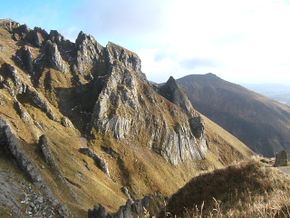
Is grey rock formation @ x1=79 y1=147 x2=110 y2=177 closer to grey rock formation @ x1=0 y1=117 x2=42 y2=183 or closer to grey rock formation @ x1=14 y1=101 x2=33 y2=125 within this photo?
grey rock formation @ x1=14 y1=101 x2=33 y2=125

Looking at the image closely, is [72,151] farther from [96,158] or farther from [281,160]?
[281,160]

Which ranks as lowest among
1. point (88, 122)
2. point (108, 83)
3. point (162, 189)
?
point (162, 189)

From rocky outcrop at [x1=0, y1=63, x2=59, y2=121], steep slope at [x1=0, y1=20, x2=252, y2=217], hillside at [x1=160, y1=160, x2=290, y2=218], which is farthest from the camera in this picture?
rocky outcrop at [x1=0, y1=63, x2=59, y2=121]

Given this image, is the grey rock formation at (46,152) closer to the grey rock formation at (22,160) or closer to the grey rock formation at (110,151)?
the grey rock formation at (22,160)

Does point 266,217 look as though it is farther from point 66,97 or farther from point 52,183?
point 66,97

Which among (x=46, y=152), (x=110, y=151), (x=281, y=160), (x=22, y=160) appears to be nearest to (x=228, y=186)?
(x=281, y=160)

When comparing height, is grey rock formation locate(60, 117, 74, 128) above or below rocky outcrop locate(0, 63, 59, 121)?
below

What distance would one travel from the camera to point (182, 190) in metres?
17.9

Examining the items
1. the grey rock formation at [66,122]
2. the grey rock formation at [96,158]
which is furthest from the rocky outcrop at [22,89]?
the grey rock formation at [96,158]

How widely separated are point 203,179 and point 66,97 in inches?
7274

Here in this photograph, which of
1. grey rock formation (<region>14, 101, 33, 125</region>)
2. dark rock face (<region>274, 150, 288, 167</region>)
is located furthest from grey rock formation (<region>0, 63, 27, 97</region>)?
dark rock face (<region>274, 150, 288, 167</region>)

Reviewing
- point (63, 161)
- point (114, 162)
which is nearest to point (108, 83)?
point (114, 162)

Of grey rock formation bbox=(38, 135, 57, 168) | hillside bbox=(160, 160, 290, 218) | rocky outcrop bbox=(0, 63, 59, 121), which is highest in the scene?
rocky outcrop bbox=(0, 63, 59, 121)

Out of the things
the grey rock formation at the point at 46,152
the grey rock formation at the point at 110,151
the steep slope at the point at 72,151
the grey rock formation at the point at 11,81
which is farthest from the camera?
the grey rock formation at the point at 110,151
